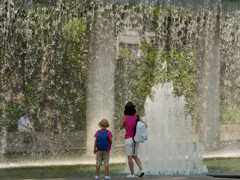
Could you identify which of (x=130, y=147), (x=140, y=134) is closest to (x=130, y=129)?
(x=140, y=134)

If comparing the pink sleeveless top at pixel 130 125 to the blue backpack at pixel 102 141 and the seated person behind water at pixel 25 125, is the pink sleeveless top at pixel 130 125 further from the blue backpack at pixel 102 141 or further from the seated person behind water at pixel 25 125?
Answer: the seated person behind water at pixel 25 125

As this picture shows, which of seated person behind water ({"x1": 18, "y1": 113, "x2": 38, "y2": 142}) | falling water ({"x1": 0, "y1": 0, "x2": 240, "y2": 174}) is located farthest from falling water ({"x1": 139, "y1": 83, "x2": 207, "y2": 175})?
seated person behind water ({"x1": 18, "y1": 113, "x2": 38, "y2": 142})

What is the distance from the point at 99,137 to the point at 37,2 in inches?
333

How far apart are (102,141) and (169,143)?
2.50 metres

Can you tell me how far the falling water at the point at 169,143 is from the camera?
40.4 ft

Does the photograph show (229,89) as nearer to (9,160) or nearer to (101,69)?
(101,69)

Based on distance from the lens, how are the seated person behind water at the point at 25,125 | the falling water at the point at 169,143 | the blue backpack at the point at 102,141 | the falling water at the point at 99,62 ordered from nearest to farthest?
the blue backpack at the point at 102,141
the falling water at the point at 169,143
the falling water at the point at 99,62
the seated person behind water at the point at 25,125

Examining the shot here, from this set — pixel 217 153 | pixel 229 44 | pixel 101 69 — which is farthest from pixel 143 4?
pixel 229 44

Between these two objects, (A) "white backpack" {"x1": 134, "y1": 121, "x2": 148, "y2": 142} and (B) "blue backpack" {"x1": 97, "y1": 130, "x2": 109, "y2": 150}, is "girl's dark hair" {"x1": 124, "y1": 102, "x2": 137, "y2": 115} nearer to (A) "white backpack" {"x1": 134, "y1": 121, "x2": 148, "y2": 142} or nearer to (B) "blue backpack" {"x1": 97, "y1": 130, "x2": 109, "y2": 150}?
(A) "white backpack" {"x1": 134, "y1": 121, "x2": 148, "y2": 142}

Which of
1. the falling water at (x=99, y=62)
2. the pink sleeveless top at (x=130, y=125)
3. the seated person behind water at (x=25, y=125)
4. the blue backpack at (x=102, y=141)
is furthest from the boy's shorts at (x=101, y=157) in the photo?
the seated person behind water at (x=25, y=125)

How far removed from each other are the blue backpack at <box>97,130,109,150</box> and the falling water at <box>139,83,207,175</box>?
1.84m

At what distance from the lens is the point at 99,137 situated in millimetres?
10609

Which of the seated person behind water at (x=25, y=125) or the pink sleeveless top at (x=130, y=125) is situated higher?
the pink sleeveless top at (x=130, y=125)

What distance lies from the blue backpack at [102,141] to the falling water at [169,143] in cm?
184
